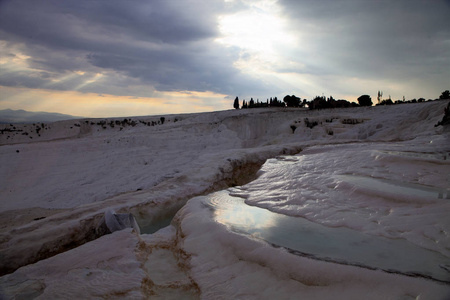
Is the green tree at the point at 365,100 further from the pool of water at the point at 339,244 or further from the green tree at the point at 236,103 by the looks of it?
the pool of water at the point at 339,244

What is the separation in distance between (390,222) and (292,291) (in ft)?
5.88

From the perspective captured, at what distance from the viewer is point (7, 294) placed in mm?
2438

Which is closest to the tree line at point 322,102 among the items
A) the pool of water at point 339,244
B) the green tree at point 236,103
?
the green tree at point 236,103

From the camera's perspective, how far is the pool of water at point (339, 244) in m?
2.30

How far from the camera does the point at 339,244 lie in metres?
2.83

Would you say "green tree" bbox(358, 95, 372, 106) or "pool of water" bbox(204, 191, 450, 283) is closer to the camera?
"pool of water" bbox(204, 191, 450, 283)

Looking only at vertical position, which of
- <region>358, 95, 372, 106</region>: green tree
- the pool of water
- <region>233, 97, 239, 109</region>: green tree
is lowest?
the pool of water

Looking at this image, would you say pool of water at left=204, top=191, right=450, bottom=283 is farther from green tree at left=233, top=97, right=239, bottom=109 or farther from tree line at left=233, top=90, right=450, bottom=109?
green tree at left=233, top=97, right=239, bottom=109

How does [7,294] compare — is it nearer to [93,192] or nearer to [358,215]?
[358,215]

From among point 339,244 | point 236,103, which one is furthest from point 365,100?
point 339,244

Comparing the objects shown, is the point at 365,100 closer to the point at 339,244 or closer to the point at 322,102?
the point at 322,102

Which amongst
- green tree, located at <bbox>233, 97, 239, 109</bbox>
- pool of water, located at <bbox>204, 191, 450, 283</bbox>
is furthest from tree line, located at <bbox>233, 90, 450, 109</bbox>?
pool of water, located at <bbox>204, 191, 450, 283</bbox>

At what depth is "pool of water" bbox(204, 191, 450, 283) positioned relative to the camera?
90.4 inches

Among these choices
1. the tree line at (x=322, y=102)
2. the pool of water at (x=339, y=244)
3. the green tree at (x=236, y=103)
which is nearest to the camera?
the pool of water at (x=339, y=244)
